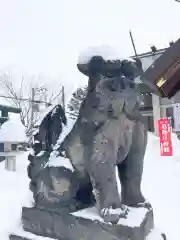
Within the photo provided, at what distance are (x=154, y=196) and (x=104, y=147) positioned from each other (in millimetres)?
2164

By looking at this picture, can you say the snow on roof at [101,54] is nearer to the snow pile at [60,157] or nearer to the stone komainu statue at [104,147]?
the stone komainu statue at [104,147]

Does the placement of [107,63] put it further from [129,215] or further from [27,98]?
[27,98]

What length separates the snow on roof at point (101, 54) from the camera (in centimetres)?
139

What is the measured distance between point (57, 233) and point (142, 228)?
445 mm

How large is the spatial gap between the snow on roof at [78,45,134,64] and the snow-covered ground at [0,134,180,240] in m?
0.89

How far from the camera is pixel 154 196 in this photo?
331cm

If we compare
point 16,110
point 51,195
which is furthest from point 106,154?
point 16,110

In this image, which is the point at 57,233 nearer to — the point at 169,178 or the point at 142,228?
the point at 142,228

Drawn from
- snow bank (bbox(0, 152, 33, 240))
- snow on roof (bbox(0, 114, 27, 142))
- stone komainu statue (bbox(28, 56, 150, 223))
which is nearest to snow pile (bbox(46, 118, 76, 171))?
stone komainu statue (bbox(28, 56, 150, 223))

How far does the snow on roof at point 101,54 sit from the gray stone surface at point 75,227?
0.77 m

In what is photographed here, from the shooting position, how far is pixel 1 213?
2.39 metres

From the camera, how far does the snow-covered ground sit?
6.64ft

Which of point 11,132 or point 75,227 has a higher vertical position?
point 11,132

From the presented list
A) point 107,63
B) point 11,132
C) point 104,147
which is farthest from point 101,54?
point 11,132
